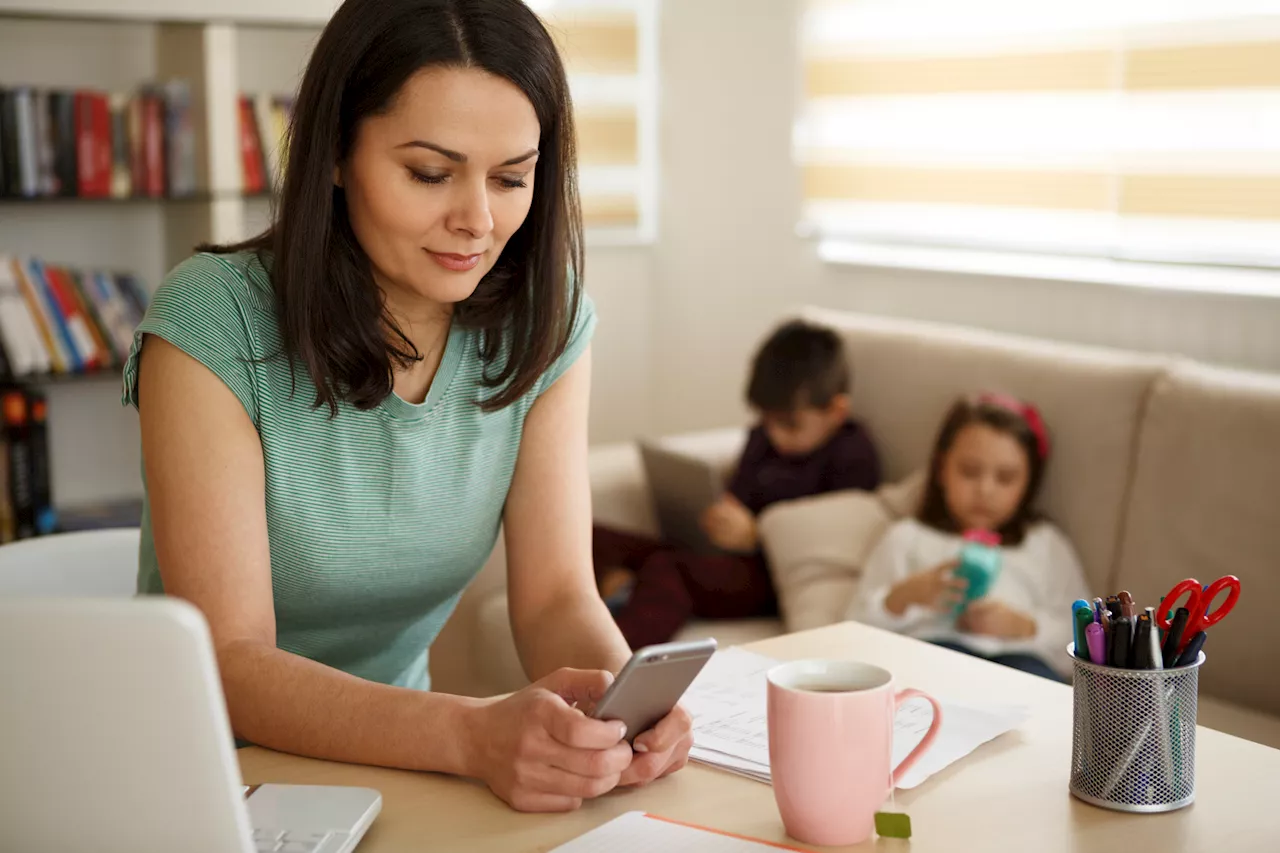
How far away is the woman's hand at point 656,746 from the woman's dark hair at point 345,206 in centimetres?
47

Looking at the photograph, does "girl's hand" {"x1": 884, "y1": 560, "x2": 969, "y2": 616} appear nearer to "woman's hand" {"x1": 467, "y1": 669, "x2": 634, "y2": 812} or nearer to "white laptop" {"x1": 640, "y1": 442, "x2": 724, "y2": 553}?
"white laptop" {"x1": 640, "y1": 442, "x2": 724, "y2": 553}

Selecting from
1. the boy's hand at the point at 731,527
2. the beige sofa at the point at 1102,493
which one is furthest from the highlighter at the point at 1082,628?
the boy's hand at the point at 731,527

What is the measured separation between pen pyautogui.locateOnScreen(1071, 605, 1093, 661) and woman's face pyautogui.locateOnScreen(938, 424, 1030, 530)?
1.43 m

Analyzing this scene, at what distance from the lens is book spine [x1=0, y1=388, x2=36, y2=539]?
129 inches

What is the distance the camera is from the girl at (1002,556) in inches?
89.5

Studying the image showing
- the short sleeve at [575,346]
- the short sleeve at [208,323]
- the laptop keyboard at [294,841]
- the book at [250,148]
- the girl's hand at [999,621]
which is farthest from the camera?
the book at [250,148]

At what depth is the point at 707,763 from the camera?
1105 millimetres

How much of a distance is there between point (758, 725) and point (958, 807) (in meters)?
0.21

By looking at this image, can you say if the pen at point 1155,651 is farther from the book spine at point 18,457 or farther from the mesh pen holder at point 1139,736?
the book spine at point 18,457

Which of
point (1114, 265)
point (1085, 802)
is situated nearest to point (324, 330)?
point (1085, 802)

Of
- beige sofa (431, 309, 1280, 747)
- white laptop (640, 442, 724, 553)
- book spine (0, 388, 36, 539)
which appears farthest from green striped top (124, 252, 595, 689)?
book spine (0, 388, 36, 539)

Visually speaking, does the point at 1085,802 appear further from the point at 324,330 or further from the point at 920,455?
the point at 920,455

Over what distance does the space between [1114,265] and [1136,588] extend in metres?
1.05

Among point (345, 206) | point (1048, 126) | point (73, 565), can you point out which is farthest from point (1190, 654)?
point (1048, 126)
